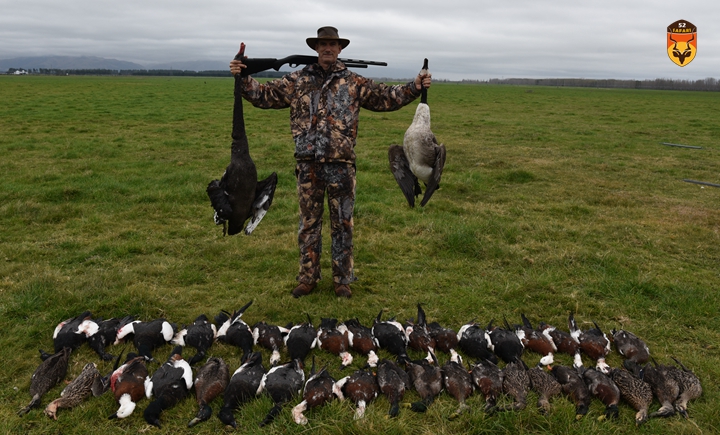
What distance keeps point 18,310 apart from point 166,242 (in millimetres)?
2801

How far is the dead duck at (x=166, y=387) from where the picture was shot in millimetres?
4324

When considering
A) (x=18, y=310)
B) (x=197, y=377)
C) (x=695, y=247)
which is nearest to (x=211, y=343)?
(x=197, y=377)

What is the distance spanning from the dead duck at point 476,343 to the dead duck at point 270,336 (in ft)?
6.76

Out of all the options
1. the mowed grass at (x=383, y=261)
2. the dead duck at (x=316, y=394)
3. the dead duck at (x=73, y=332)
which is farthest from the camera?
the dead duck at (x=73, y=332)

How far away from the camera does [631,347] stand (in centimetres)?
543

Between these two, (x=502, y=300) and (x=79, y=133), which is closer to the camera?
(x=502, y=300)

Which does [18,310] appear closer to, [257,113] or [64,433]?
[64,433]

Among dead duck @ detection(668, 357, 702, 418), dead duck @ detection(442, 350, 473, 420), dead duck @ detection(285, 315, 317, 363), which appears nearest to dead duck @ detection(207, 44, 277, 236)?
dead duck @ detection(285, 315, 317, 363)

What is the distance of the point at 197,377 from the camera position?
4754 millimetres

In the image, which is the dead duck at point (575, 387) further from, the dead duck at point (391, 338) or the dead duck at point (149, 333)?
the dead duck at point (149, 333)

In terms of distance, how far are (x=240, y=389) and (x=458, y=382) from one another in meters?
2.09

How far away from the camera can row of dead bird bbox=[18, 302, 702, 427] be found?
4.50m

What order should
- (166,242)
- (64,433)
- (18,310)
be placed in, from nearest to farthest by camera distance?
(64,433) < (18,310) < (166,242)

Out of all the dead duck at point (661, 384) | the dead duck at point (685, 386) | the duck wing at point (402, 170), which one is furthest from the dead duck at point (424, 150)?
the dead duck at point (685, 386)
